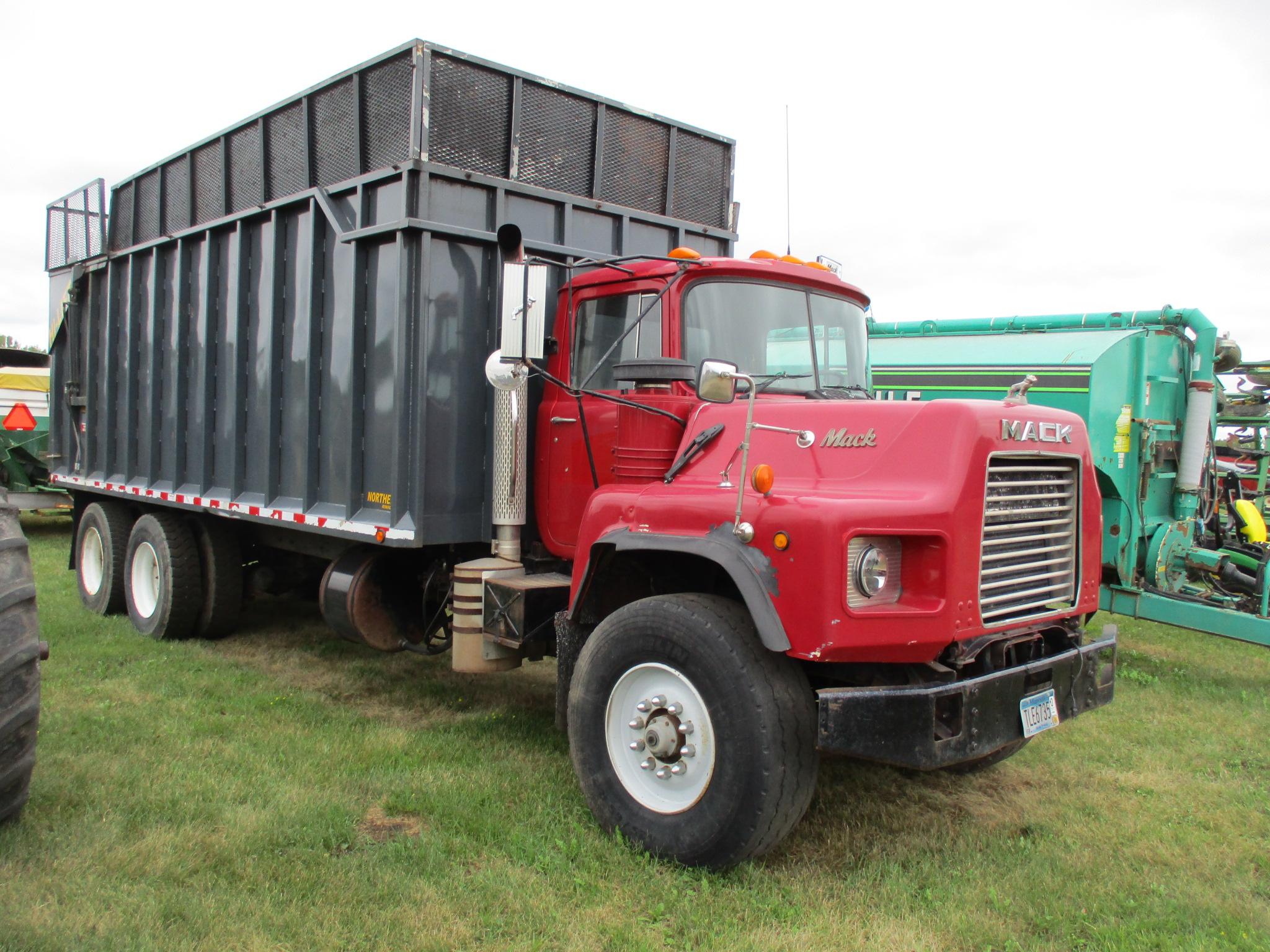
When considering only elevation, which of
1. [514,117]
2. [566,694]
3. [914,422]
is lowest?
[566,694]

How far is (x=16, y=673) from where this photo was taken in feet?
12.1

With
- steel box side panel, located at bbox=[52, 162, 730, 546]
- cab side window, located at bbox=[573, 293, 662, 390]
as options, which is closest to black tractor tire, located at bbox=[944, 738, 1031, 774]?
cab side window, located at bbox=[573, 293, 662, 390]

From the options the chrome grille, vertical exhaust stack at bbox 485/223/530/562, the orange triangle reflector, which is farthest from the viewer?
the orange triangle reflector

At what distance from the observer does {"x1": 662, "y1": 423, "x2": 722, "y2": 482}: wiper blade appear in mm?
4312

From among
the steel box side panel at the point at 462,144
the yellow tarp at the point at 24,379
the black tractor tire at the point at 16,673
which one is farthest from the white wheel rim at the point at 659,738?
the yellow tarp at the point at 24,379

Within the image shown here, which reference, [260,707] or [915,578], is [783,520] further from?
[260,707]

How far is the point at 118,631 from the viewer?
802cm

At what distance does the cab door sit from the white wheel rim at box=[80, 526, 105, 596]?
5.47 metres

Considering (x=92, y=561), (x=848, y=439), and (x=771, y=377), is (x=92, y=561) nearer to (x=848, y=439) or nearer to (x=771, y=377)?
(x=771, y=377)

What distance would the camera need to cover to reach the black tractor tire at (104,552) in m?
8.51

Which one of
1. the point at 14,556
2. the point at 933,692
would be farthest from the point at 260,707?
the point at 933,692

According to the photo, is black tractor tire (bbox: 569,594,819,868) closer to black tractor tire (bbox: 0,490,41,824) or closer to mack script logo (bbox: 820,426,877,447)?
mack script logo (bbox: 820,426,877,447)

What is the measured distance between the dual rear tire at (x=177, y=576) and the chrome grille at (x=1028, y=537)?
599 centimetres

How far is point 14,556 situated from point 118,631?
4.60 meters
